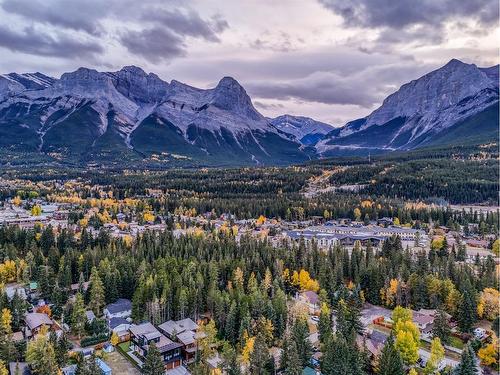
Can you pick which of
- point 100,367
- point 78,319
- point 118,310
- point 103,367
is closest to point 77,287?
point 118,310

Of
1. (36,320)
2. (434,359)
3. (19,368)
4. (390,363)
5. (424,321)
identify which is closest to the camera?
(390,363)

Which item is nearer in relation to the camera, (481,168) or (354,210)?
(354,210)

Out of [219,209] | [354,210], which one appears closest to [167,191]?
[219,209]

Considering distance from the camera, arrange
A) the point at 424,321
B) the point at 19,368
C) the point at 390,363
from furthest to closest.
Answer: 1. the point at 424,321
2. the point at 19,368
3. the point at 390,363

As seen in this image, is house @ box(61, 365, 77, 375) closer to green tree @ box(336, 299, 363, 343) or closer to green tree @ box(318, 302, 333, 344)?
green tree @ box(318, 302, 333, 344)

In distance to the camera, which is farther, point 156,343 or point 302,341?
point 156,343

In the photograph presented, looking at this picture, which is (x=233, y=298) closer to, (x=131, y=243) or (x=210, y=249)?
(x=210, y=249)

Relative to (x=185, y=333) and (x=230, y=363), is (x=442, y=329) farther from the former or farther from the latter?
(x=185, y=333)
